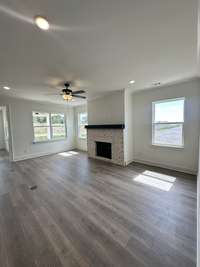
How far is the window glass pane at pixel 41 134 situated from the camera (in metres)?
5.64

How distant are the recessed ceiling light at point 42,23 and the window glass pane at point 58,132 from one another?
5225 millimetres

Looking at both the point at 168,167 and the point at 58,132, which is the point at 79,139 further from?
the point at 168,167

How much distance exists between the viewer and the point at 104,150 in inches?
195

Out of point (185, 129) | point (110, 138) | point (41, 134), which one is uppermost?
point (185, 129)

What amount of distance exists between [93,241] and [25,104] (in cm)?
555

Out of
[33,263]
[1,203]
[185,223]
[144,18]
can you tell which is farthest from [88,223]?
[144,18]

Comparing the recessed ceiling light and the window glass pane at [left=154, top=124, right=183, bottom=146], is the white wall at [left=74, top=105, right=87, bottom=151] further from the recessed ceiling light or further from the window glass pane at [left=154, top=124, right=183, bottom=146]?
the recessed ceiling light

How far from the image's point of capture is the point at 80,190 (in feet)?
8.89

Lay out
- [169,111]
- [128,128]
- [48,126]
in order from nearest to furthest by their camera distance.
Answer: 1. [169,111]
2. [128,128]
3. [48,126]

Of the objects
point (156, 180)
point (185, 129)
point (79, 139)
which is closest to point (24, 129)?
point (79, 139)

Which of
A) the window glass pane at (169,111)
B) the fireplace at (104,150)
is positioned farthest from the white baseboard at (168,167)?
the window glass pane at (169,111)

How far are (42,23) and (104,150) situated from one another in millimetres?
4188

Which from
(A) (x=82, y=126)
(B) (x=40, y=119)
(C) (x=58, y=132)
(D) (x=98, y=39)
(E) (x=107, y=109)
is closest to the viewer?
(D) (x=98, y=39)

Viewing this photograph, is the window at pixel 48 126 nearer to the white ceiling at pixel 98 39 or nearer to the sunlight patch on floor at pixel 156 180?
the white ceiling at pixel 98 39
